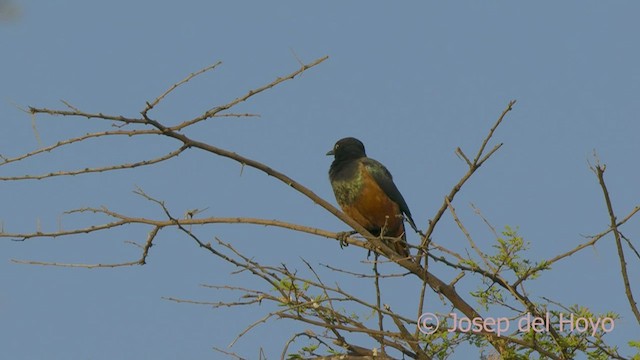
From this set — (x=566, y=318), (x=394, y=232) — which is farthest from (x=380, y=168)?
(x=566, y=318)

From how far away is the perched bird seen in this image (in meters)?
7.29

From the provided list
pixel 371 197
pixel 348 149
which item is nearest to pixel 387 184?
pixel 371 197

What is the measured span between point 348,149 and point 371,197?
0.94 m

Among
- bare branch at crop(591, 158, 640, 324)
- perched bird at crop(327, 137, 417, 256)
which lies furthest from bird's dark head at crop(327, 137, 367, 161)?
bare branch at crop(591, 158, 640, 324)

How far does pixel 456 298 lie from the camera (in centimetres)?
541

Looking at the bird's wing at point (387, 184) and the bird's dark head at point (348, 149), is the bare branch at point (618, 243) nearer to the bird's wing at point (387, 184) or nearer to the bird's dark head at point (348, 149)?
the bird's wing at point (387, 184)

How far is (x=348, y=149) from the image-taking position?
810 cm

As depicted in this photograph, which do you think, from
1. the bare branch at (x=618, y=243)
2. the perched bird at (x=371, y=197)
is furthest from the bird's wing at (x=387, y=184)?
the bare branch at (x=618, y=243)

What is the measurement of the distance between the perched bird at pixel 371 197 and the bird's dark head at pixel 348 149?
1.18ft

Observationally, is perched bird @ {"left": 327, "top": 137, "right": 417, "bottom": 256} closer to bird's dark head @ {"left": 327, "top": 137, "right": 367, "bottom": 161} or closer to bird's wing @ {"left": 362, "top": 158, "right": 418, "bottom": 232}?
bird's wing @ {"left": 362, "top": 158, "right": 418, "bottom": 232}

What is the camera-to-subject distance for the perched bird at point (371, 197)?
7289mm

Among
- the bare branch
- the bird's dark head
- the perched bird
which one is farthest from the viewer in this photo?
the bird's dark head

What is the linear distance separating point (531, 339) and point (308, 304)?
3.98 ft

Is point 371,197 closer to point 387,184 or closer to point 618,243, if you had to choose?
point 387,184
